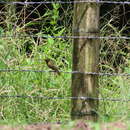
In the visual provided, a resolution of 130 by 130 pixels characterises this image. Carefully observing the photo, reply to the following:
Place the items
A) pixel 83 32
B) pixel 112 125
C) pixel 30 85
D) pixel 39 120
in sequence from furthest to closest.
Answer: pixel 30 85
pixel 39 120
pixel 83 32
pixel 112 125

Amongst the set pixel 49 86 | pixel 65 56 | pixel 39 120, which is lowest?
pixel 39 120

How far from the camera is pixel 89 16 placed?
3793 mm

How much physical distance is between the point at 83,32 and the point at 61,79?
4.63 ft

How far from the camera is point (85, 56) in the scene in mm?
3801

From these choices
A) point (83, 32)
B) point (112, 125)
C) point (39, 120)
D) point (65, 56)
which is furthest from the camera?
point (65, 56)

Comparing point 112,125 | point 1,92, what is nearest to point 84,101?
point 112,125

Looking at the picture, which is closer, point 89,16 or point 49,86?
point 89,16

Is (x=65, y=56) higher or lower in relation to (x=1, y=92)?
higher

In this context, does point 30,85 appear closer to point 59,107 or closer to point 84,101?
point 59,107

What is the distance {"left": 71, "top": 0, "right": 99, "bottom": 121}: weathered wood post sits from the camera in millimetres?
3791

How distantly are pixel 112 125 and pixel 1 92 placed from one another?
2.11 m

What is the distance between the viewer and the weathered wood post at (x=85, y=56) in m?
3.79

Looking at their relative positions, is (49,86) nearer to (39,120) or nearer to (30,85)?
(30,85)

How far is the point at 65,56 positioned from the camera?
5629 millimetres
